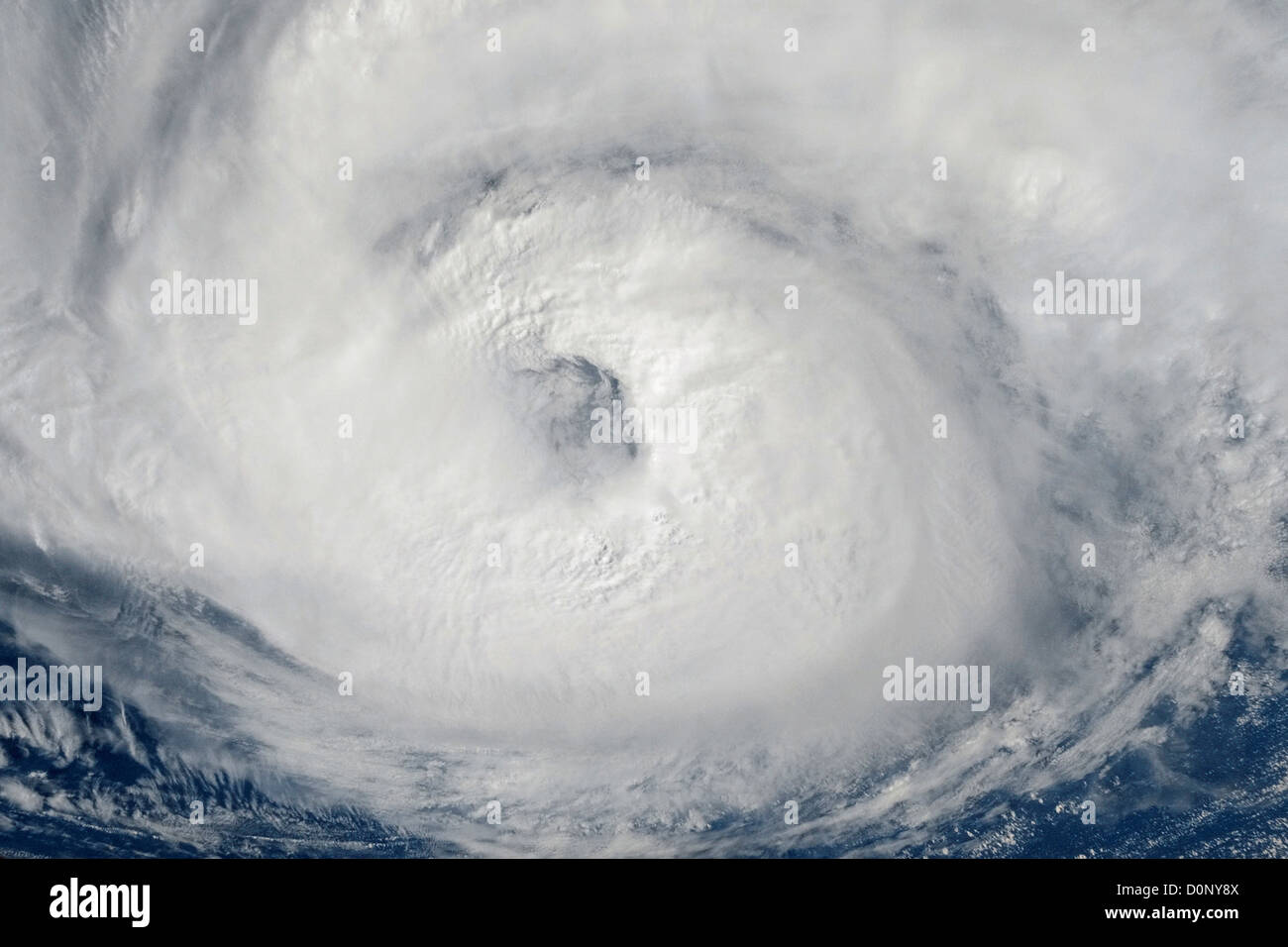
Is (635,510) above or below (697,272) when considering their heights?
below

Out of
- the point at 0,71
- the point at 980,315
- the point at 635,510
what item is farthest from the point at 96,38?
the point at 980,315

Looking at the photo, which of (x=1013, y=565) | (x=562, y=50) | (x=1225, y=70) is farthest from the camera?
(x=1013, y=565)

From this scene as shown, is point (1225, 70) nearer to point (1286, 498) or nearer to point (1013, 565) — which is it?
point (1286, 498)

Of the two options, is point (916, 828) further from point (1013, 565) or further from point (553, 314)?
point (553, 314)

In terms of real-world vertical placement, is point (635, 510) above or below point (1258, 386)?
below

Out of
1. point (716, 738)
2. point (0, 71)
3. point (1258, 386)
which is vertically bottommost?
point (716, 738)

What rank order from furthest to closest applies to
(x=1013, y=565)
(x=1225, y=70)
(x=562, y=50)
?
1. (x=1013, y=565)
2. (x=562, y=50)
3. (x=1225, y=70)

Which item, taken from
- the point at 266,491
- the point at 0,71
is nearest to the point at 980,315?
the point at 266,491

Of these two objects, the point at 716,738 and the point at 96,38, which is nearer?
the point at 96,38

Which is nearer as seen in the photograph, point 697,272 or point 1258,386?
point 1258,386
